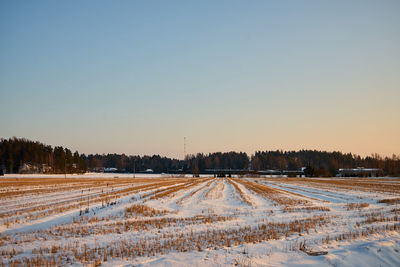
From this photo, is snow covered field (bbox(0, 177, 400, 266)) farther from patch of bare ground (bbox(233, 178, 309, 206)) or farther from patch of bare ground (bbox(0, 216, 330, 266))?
patch of bare ground (bbox(233, 178, 309, 206))

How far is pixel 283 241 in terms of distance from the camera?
11.0 meters

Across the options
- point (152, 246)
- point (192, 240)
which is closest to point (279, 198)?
point (192, 240)

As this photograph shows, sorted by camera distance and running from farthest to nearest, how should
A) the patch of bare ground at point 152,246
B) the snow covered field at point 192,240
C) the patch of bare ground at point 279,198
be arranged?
the patch of bare ground at point 279,198 → the patch of bare ground at point 152,246 → the snow covered field at point 192,240

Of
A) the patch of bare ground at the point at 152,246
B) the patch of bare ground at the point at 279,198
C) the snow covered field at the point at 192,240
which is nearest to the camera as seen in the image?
the snow covered field at the point at 192,240

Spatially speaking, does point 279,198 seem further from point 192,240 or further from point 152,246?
point 152,246

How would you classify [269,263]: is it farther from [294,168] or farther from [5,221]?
[294,168]

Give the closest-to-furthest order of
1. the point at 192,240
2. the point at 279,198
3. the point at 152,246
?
1. the point at 152,246
2. the point at 192,240
3. the point at 279,198

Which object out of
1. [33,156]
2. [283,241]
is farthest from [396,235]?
[33,156]

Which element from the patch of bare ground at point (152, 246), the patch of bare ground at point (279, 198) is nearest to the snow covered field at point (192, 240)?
the patch of bare ground at point (152, 246)

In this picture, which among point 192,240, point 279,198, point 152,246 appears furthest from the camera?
point 279,198

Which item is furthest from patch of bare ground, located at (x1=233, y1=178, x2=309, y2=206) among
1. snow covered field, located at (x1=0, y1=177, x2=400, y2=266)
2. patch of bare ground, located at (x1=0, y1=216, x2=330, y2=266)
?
patch of bare ground, located at (x1=0, y1=216, x2=330, y2=266)

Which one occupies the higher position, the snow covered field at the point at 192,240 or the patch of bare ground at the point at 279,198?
Answer: the snow covered field at the point at 192,240

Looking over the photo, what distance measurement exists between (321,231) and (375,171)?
14422 centimetres

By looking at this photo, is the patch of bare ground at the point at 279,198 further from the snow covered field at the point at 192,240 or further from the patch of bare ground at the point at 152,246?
the patch of bare ground at the point at 152,246
